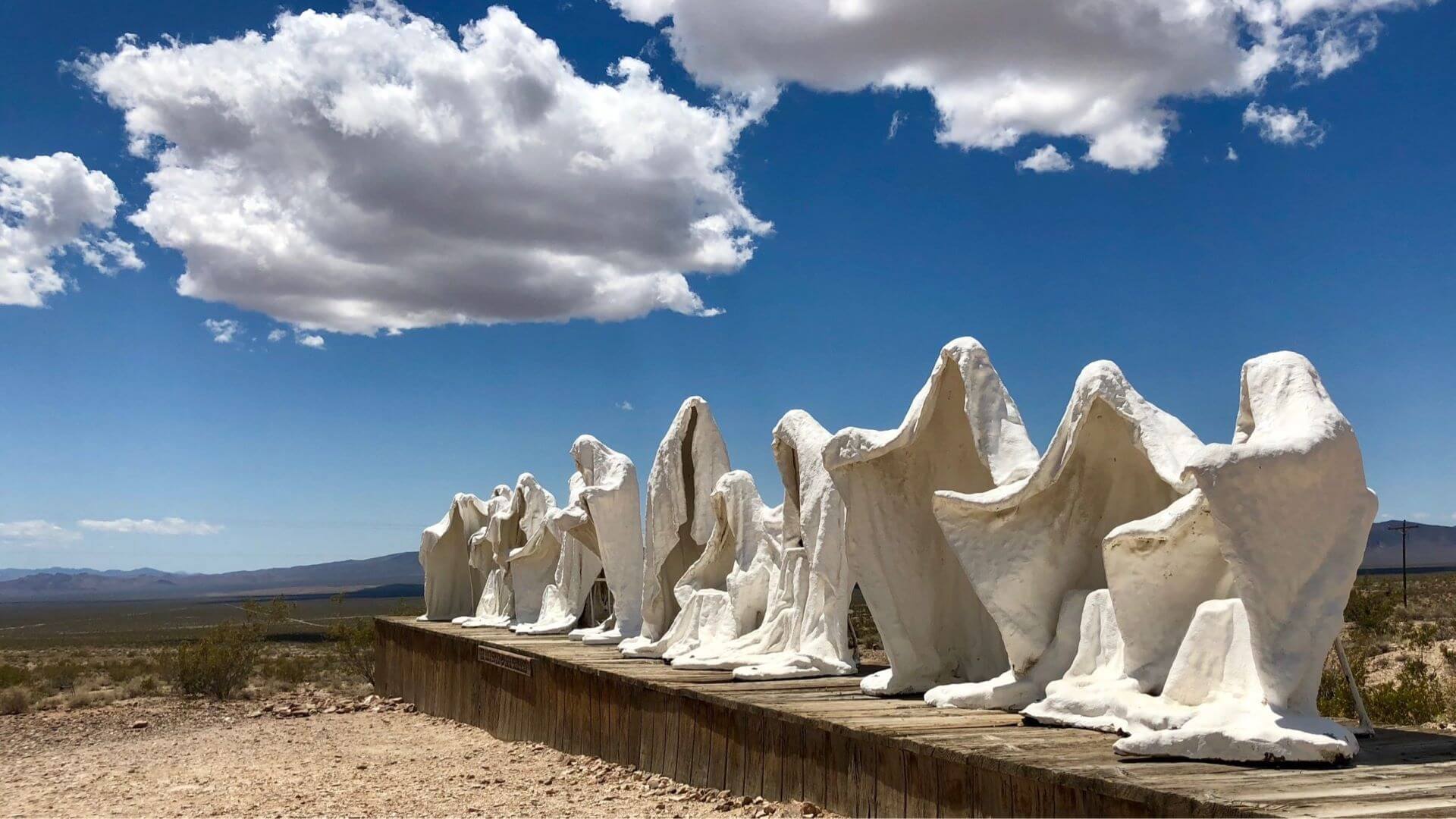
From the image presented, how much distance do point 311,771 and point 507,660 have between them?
2199mm

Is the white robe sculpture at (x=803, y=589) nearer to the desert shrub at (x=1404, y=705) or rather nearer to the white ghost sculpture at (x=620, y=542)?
the white ghost sculpture at (x=620, y=542)

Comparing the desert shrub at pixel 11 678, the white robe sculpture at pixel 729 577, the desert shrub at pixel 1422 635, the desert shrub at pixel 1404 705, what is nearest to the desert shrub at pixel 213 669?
the desert shrub at pixel 11 678

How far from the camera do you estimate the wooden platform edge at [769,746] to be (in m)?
5.16

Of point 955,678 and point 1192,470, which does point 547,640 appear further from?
point 1192,470

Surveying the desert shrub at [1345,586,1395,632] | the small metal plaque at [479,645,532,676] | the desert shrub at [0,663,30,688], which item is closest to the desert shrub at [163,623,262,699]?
the desert shrub at [0,663,30,688]

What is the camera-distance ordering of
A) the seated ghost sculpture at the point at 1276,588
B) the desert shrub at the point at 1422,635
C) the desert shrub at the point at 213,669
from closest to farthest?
the seated ghost sculpture at the point at 1276,588 < the desert shrub at the point at 1422,635 < the desert shrub at the point at 213,669

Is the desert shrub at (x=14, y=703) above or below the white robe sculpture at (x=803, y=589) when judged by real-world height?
below

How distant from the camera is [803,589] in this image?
10.4 meters

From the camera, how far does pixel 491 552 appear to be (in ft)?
63.8

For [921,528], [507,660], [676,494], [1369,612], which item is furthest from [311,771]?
[1369,612]

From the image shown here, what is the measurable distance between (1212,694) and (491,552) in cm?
1481

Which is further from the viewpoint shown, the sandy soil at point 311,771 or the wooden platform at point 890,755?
the sandy soil at point 311,771

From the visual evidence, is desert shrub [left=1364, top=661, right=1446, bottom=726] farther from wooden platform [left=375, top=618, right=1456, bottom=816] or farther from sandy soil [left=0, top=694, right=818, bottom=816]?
sandy soil [left=0, top=694, right=818, bottom=816]

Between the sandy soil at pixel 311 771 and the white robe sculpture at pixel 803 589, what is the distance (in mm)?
1327
